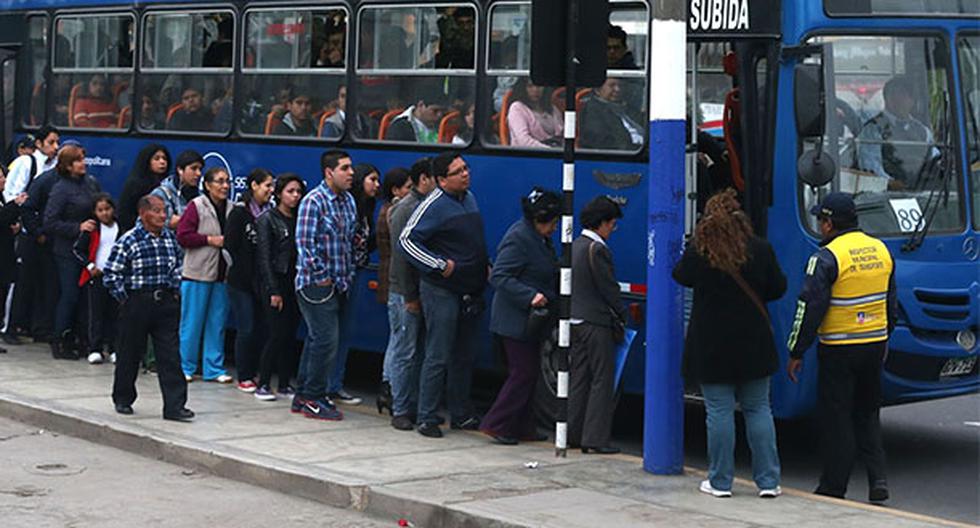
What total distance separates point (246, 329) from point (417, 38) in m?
2.59

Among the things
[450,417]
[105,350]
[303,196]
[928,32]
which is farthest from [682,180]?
[105,350]

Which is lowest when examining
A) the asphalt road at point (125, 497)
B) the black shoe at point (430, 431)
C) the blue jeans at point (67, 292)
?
the asphalt road at point (125, 497)

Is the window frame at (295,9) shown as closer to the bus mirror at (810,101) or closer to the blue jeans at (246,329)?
the blue jeans at (246,329)

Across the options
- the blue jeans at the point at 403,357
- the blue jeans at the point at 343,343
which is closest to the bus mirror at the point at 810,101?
the blue jeans at the point at 403,357

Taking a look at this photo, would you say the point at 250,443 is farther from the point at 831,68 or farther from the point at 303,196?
the point at 831,68

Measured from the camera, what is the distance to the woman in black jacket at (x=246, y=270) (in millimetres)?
13406

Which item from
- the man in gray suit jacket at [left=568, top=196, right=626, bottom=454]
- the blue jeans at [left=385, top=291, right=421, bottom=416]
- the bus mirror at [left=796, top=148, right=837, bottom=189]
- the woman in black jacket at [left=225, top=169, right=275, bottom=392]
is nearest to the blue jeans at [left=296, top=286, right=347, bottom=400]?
the blue jeans at [left=385, top=291, right=421, bottom=416]

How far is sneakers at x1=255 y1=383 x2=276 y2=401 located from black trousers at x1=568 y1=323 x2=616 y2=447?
288cm

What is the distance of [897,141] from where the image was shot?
11117 mm

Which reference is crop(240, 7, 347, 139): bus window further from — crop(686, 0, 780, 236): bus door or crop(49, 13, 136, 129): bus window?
crop(686, 0, 780, 236): bus door

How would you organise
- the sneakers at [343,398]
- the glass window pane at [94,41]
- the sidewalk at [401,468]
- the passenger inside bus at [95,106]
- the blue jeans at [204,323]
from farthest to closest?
1. the passenger inside bus at [95,106]
2. the glass window pane at [94,41]
3. the blue jeans at [204,323]
4. the sneakers at [343,398]
5. the sidewalk at [401,468]

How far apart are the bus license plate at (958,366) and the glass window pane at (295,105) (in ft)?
16.8

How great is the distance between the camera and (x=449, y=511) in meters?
9.20

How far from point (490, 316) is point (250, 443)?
2.12 m
